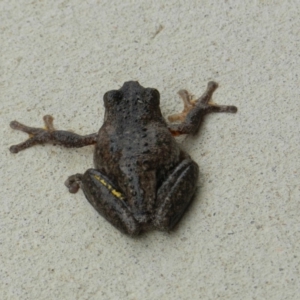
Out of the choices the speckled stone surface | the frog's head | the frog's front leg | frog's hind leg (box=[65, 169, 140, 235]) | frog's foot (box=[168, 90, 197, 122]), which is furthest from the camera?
frog's foot (box=[168, 90, 197, 122])

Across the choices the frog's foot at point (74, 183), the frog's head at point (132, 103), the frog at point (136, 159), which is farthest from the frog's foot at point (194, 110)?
the frog's foot at point (74, 183)

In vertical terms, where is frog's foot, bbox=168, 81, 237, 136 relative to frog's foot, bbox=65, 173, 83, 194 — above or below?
above

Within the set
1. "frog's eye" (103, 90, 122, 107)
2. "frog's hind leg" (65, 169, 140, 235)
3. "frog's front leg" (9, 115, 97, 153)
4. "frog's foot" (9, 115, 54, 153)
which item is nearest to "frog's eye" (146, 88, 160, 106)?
"frog's eye" (103, 90, 122, 107)

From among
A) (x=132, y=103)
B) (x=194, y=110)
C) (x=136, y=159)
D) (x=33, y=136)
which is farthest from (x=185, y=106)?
(x=33, y=136)

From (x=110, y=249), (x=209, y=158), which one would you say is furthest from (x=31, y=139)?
(x=209, y=158)

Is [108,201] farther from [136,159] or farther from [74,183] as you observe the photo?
[74,183]

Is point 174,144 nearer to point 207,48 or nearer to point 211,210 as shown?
point 211,210

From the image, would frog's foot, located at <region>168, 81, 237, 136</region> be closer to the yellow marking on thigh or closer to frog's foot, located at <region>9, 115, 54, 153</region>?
the yellow marking on thigh
